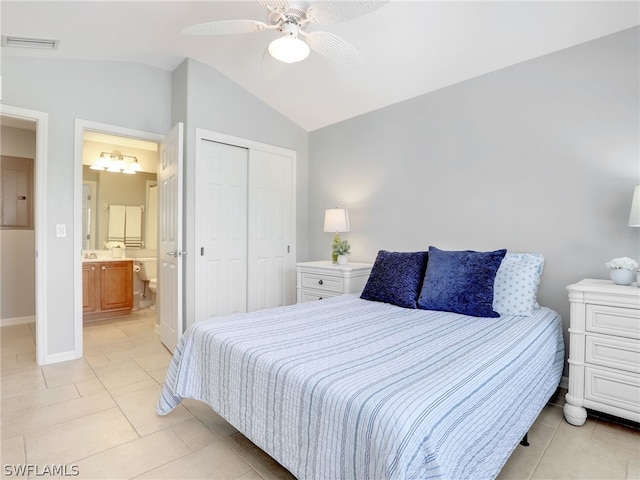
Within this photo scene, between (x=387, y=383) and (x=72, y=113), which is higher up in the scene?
(x=72, y=113)

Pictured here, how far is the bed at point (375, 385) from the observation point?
1022mm

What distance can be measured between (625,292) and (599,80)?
4.78 ft

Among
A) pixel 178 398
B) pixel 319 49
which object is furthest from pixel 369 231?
pixel 178 398

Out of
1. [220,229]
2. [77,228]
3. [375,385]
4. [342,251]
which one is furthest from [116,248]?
[375,385]

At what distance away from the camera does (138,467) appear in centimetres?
159

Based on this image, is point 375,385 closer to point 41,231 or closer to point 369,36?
point 369,36

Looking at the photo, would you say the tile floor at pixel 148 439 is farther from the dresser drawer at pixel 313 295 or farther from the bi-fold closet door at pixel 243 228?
the dresser drawer at pixel 313 295

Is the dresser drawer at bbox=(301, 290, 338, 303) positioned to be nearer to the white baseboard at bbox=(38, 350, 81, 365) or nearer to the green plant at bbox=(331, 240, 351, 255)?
the green plant at bbox=(331, 240, 351, 255)

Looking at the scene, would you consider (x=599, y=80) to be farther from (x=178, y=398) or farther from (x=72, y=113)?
(x=72, y=113)

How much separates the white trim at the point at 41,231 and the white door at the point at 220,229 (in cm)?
119

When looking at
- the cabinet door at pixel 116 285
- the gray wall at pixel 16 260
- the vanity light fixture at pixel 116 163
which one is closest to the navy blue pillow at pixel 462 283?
the cabinet door at pixel 116 285

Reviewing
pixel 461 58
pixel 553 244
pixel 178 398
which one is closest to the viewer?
pixel 178 398

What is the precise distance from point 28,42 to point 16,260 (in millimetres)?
2725

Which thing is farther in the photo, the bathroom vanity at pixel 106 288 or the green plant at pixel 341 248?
the bathroom vanity at pixel 106 288
